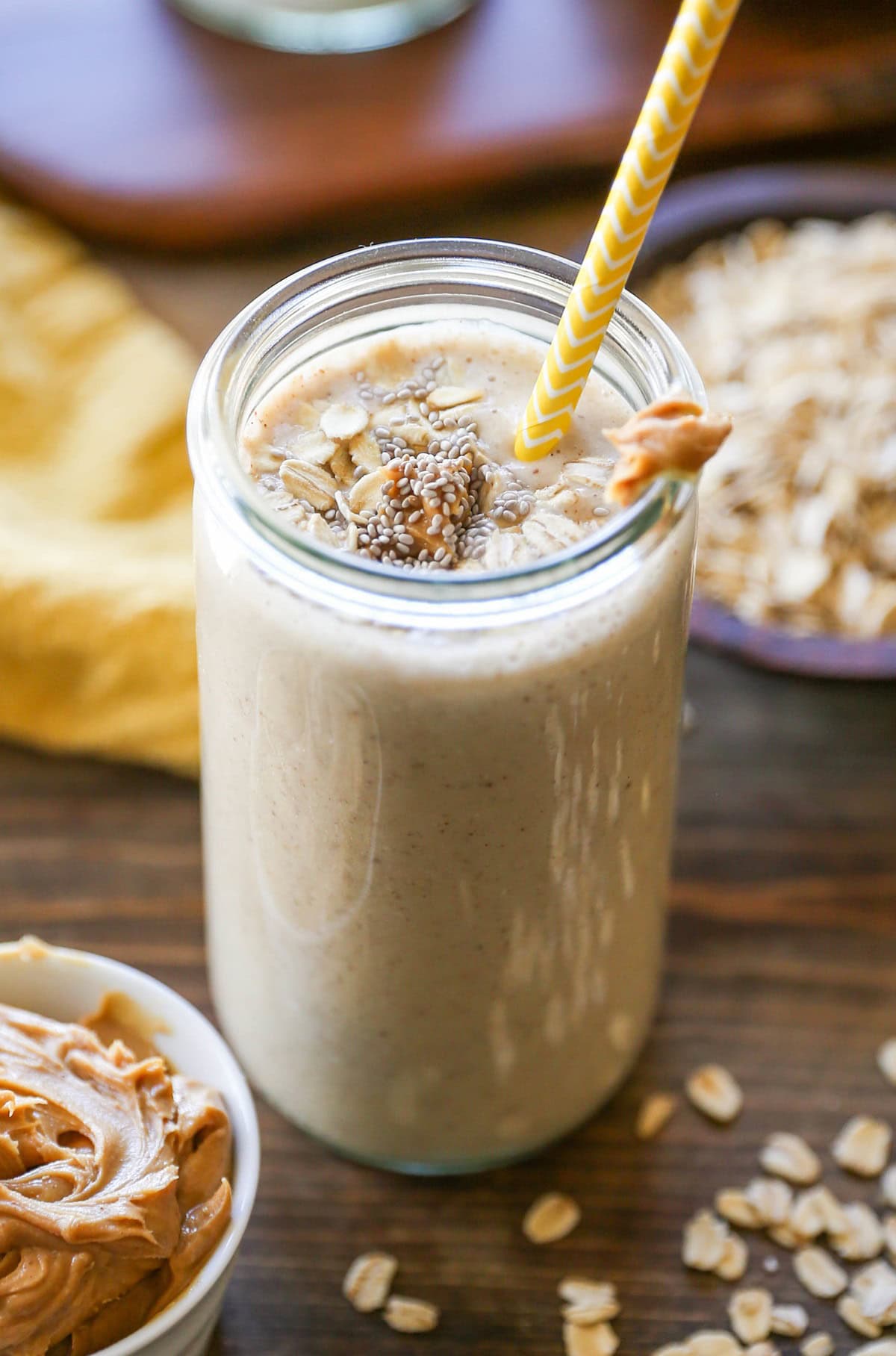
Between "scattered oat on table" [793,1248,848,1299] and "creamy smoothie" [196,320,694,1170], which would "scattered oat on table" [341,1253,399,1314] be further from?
"scattered oat on table" [793,1248,848,1299]

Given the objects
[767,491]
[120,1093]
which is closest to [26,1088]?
[120,1093]

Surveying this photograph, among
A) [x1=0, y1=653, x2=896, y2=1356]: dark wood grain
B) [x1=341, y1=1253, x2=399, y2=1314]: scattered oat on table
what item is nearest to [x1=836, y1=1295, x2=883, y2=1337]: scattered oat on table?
[x1=0, y1=653, x2=896, y2=1356]: dark wood grain

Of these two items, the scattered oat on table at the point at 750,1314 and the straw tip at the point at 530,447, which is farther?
the scattered oat on table at the point at 750,1314

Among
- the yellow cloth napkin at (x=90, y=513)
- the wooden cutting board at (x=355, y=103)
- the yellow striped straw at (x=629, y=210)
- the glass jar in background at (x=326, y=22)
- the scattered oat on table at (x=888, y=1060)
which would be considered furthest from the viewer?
the glass jar in background at (x=326, y=22)

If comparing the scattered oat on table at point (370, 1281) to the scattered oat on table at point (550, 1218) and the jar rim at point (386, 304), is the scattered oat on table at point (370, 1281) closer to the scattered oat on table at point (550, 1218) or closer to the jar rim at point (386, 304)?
the scattered oat on table at point (550, 1218)

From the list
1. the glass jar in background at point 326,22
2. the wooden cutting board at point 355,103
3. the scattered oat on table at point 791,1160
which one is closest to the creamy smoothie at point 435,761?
the scattered oat on table at point 791,1160

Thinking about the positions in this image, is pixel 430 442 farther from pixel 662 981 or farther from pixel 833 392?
pixel 833 392

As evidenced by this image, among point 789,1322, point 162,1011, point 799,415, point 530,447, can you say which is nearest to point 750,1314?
point 789,1322

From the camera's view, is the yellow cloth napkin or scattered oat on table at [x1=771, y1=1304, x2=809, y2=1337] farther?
the yellow cloth napkin
